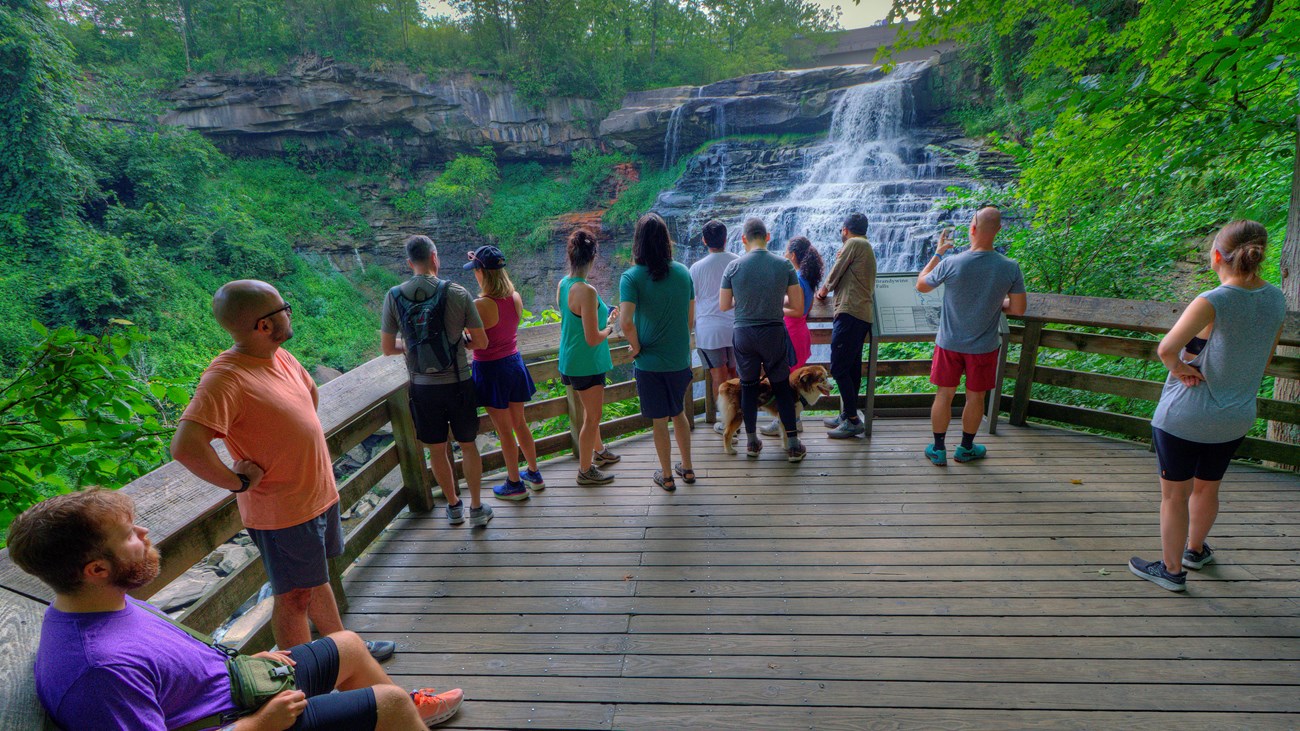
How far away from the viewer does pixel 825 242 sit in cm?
1296

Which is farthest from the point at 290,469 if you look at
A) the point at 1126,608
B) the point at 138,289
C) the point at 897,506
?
the point at 138,289

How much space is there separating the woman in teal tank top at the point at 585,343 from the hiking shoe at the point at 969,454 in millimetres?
2188

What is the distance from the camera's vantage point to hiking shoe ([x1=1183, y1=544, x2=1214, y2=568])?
2522 millimetres

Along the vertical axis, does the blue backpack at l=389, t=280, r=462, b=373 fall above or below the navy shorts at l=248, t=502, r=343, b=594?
above

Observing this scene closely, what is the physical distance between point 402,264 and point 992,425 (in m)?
20.2

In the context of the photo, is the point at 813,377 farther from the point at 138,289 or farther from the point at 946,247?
the point at 138,289

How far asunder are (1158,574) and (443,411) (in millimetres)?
3207

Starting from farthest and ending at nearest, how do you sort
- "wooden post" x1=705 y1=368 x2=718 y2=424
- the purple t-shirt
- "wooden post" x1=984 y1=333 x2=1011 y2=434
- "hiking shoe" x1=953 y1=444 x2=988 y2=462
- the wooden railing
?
"wooden post" x1=705 y1=368 x2=718 y2=424 → "wooden post" x1=984 y1=333 x2=1011 y2=434 → "hiking shoe" x1=953 y1=444 x2=988 y2=462 → the wooden railing → the purple t-shirt

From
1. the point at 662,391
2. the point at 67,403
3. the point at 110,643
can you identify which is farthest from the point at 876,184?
the point at 110,643

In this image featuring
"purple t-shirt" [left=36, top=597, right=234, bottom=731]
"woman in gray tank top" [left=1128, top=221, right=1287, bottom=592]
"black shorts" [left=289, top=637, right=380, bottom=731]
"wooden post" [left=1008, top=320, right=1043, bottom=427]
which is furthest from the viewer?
"wooden post" [left=1008, top=320, right=1043, bottom=427]

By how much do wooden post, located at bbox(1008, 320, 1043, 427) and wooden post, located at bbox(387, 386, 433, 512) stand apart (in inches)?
154

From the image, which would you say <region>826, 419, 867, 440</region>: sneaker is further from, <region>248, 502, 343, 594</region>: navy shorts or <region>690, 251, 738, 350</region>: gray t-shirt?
<region>248, 502, 343, 594</region>: navy shorts

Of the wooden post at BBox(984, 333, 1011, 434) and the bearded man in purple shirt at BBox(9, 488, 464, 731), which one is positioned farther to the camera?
the wooden post at BBox(984, 333, 1011, 434)

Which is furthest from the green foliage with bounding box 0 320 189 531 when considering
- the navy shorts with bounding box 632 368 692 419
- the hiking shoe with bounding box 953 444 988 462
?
the hiking shoe with bounding box 953 444 988 462
